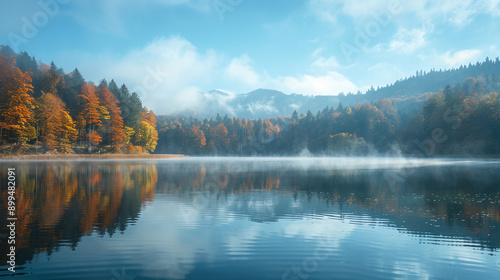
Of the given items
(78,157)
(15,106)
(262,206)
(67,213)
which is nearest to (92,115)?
(78,157)

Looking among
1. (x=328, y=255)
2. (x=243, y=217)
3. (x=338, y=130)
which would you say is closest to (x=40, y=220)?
(x=243, y=217)

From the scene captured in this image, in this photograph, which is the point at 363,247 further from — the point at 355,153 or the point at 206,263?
the point at 355,153

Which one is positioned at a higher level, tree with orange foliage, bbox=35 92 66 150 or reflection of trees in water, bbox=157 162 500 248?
tree with orange foliage, bbox=35 92 66 150

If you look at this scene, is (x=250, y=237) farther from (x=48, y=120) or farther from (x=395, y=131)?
(x=395, y=131)

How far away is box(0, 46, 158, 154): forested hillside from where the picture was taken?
216 ft

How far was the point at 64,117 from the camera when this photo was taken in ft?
246

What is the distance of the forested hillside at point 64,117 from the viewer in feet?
216

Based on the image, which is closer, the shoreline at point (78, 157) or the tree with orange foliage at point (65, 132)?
the shoreline at point (78, 157)

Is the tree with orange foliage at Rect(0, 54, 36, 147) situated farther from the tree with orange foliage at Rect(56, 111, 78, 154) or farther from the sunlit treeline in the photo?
the sunlit treeline

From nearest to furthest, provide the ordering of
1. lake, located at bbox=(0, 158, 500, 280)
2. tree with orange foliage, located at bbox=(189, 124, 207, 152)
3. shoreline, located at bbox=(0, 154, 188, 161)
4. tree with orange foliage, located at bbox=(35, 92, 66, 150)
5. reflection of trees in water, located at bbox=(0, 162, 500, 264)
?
1. lake, located at bbox=(0, 158, 500, 280)
2. reflection of trees in water, located at bbox=(0, 162, 500, 264)
3. shoreline, located at bbox=(0, 154, 188, 161)
4. tree with orange foliage, located at bbox=(35, 92, 66, 150)
5. tree with orange foliage, located at bbox=(189, 124, 207, 152)

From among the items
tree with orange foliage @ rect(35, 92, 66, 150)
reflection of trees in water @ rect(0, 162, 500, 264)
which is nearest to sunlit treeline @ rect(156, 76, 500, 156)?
reflection of trees in water @ rect(0, 162, 500, 264)

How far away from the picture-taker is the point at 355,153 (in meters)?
142

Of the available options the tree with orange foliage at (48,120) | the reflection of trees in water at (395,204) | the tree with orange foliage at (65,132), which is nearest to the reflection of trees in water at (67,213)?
the reflection of trees in water at (395,204)

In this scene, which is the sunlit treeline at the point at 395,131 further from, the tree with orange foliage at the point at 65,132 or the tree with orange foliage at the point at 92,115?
the tree with orange foliage at the point at 65,132
